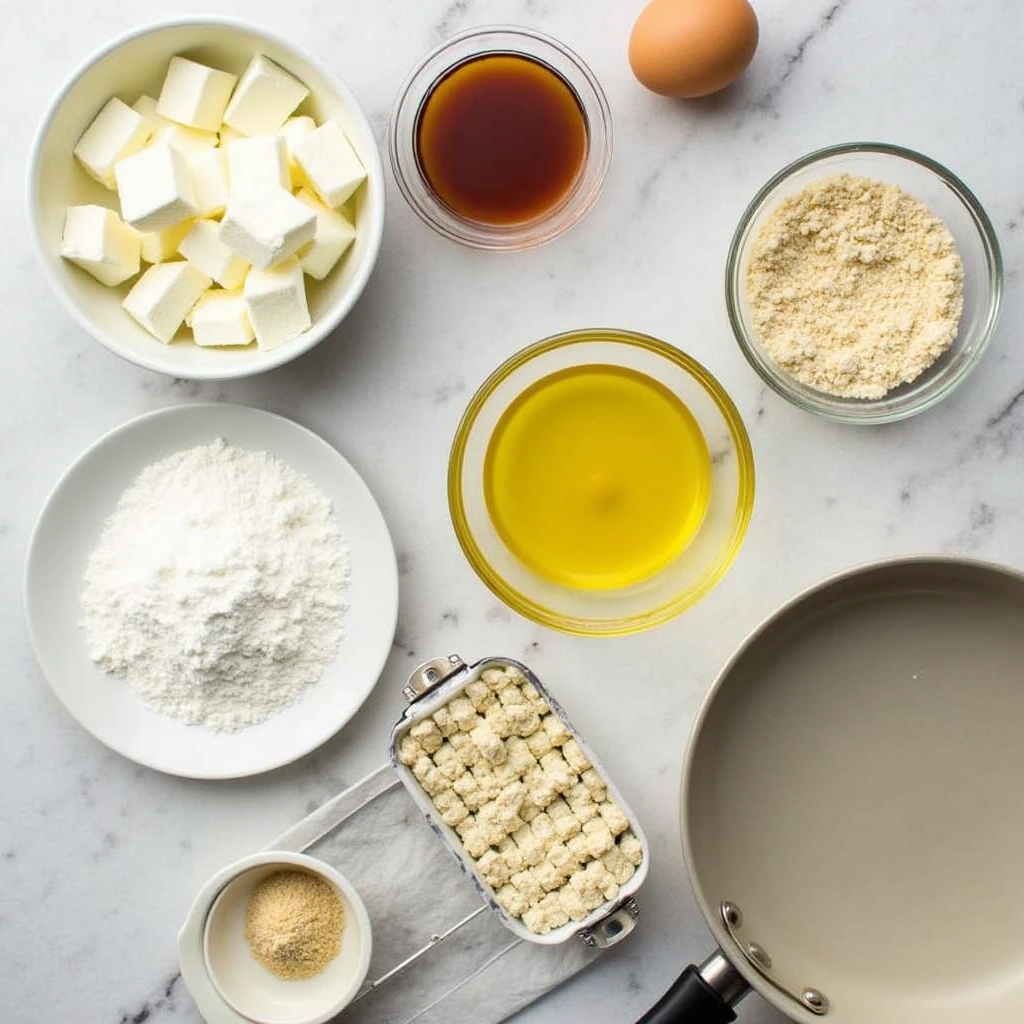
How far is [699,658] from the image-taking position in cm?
138

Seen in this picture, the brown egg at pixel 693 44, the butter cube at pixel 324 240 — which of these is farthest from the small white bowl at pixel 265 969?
the brown egg at pixel 693 44

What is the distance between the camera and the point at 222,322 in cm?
126

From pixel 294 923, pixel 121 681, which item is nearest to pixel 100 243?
pixel 121 681

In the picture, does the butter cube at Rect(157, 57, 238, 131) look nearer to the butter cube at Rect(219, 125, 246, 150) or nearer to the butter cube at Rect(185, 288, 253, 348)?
the butter cube at Rect(219, 125, 246, 150)

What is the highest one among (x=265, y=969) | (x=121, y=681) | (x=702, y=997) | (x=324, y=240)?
(x=324, y=240)

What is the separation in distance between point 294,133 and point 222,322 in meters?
0.26

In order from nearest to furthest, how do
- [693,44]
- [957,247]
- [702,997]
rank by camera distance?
[702,997], [693,44], [957,247]

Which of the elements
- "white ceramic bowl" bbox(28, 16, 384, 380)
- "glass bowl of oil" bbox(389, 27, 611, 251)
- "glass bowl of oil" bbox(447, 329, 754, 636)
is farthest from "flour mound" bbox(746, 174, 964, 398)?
"white ceramic bowl" bbox(28, 16, 384, 380)

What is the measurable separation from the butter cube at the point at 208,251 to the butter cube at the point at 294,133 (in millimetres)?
119

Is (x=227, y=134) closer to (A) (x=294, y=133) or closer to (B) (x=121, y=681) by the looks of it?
(A) (x=294, y=133)

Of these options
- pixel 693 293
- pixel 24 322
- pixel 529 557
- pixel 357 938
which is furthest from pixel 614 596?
pixel 24 322

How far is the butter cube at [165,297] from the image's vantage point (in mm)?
1254

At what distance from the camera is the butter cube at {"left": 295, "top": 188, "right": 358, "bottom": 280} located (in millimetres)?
1260

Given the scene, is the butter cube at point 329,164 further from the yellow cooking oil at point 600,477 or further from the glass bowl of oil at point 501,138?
the yellow cooking oil at point 600,477
